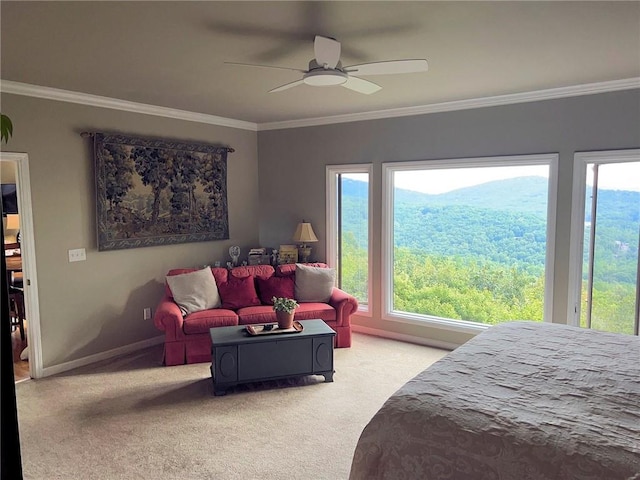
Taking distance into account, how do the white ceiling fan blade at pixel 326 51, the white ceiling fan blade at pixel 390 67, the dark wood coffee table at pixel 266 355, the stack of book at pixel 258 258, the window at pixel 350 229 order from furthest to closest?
the stack of book at pixel 258 258 → the window at pixel 350 229 → the dark wood coffee table at pixel 266 355 → the white ceiling fan blade at pixel 390 67 → the white ceiling fan blade at pixel 326 51

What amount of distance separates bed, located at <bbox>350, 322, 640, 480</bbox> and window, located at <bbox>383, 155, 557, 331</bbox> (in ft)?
7.12

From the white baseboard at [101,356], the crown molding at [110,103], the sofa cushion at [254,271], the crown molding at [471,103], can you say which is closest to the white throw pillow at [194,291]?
the sofa cushion at [254,271]

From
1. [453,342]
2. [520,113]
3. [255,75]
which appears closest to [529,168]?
[520,113]

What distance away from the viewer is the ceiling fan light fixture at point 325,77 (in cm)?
280

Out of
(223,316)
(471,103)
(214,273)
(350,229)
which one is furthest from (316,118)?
(223,316)

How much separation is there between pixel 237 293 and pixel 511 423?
365 cm

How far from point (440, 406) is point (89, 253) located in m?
3.86

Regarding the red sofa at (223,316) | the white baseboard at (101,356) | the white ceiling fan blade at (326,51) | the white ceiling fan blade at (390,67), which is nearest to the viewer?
the white ceiling fan blade at (326,51)

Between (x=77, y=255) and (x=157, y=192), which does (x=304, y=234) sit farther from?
(x=77, y=255)

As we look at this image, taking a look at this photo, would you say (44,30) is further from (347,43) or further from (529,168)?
(529,168)

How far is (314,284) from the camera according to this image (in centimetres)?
520

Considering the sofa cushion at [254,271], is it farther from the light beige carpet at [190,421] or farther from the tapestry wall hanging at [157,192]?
the light beige carpet at [190,421]

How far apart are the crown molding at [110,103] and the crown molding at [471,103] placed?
2.18ft

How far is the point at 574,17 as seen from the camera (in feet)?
8.11
